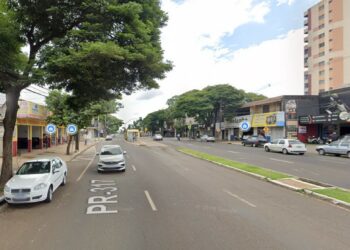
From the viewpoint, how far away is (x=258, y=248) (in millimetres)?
6340

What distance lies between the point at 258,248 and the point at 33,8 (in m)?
11.1

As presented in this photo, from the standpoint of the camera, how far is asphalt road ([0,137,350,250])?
6.75 m

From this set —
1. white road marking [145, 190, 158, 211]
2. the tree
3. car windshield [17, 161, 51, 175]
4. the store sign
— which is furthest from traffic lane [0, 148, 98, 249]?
the store sign

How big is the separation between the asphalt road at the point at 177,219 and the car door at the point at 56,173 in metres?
0.43

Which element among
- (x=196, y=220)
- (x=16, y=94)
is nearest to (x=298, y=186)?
(x=196, y=220)

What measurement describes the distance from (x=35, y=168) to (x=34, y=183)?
177 centimetres

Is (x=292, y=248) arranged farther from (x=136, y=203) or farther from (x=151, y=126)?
(x=151, y=126)

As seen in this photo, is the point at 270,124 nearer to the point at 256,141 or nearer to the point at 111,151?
the point at 256,141

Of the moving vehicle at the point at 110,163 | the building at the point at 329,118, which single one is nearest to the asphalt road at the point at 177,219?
the moving vehicle at the point at 110,163

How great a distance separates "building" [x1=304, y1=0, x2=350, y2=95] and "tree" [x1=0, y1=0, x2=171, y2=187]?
79613 mm

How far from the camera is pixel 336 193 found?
1141 centimetres

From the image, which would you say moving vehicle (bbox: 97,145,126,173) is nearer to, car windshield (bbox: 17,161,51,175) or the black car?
car windshield (bbox: 17,161,51,175)

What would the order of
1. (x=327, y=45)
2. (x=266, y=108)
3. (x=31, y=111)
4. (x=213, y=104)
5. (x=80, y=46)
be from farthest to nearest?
1. (x=327, y=45)
2. (x=213, y=104)
3. (x=266, y=108)
4. (x=31, y=111)
5. (x=80, y=46)

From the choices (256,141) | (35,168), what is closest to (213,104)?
(256,141)
